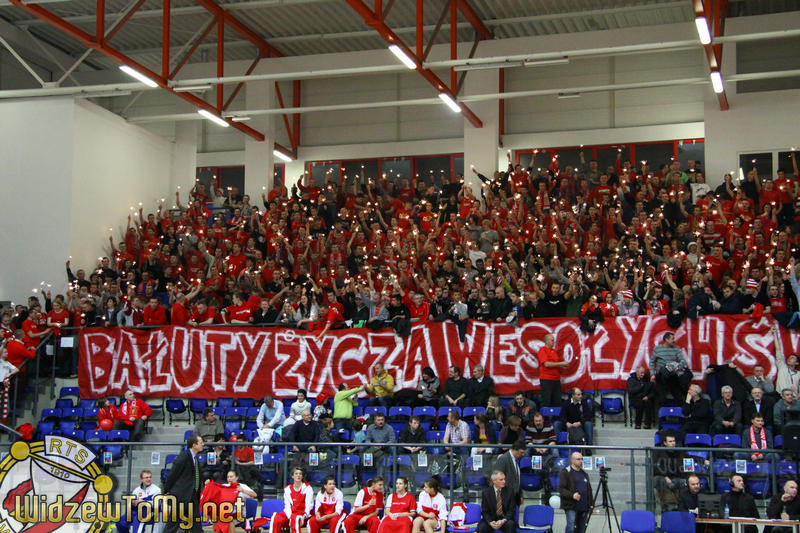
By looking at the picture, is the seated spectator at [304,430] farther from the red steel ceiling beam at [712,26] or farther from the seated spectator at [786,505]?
the red steel ceiling beam at [712,26]

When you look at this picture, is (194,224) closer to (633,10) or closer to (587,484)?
(633,10)

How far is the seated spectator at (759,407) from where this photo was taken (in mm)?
14297

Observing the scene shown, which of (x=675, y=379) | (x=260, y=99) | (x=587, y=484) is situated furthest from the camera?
(x=260, y=99)

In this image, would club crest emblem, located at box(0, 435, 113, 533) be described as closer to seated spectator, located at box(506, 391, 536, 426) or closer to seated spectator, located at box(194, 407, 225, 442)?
seated spectator, located at box(194, 407, 225, 442)

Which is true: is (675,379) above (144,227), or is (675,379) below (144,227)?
below

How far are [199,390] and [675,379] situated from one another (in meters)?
8.98

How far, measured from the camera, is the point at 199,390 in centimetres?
1867

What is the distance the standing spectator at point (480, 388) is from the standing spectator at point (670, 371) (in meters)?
2.71

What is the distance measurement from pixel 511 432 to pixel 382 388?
10.6 feet

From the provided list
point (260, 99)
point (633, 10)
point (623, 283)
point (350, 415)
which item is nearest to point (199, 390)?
point (350, 415)

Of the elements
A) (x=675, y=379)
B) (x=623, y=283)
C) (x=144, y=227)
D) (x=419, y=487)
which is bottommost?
(x=419, y=487)

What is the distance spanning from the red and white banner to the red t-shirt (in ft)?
1.93

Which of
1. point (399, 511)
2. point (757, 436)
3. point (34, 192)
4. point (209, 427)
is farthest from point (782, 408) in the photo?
point (34, 192)

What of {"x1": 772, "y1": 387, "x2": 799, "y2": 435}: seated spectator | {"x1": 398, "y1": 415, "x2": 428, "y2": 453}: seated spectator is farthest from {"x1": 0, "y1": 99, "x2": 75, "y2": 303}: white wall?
{"x1": 772, "y1": 387, "x2": 799, "y2": 435}: seated spectator
